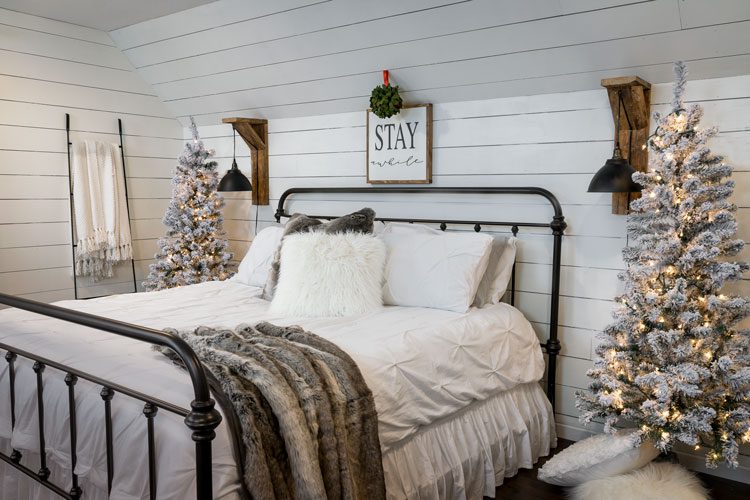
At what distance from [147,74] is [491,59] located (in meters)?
2.61

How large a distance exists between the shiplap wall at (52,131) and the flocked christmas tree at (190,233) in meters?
0.48

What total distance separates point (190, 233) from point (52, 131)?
1068mm

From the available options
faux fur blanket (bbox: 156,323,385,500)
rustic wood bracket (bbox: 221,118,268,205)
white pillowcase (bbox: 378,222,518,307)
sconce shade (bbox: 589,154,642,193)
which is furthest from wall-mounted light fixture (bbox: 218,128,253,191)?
sconce shade (bbox: 589,154,642,193)

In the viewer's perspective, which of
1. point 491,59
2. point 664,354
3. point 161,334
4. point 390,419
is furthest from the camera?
point 491,59

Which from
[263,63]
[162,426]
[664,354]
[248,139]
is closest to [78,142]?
[248,139]

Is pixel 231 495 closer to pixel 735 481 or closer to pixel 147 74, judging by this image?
pixel 735 481

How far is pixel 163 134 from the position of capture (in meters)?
4.56

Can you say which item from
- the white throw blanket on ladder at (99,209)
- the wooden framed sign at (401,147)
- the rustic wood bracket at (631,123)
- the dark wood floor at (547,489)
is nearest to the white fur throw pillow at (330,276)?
the wooden framed sign at (401,147)

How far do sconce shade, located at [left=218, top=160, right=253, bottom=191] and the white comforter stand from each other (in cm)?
95

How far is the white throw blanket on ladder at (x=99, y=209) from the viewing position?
403 centimetres

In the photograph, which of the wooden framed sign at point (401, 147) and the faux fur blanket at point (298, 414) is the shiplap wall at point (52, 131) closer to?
the wooden framed sign at point (401, 147)

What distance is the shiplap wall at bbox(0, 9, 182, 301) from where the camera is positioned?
374cm

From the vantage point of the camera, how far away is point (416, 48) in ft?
9.99

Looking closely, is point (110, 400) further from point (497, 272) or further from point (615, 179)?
point (615, 179)
